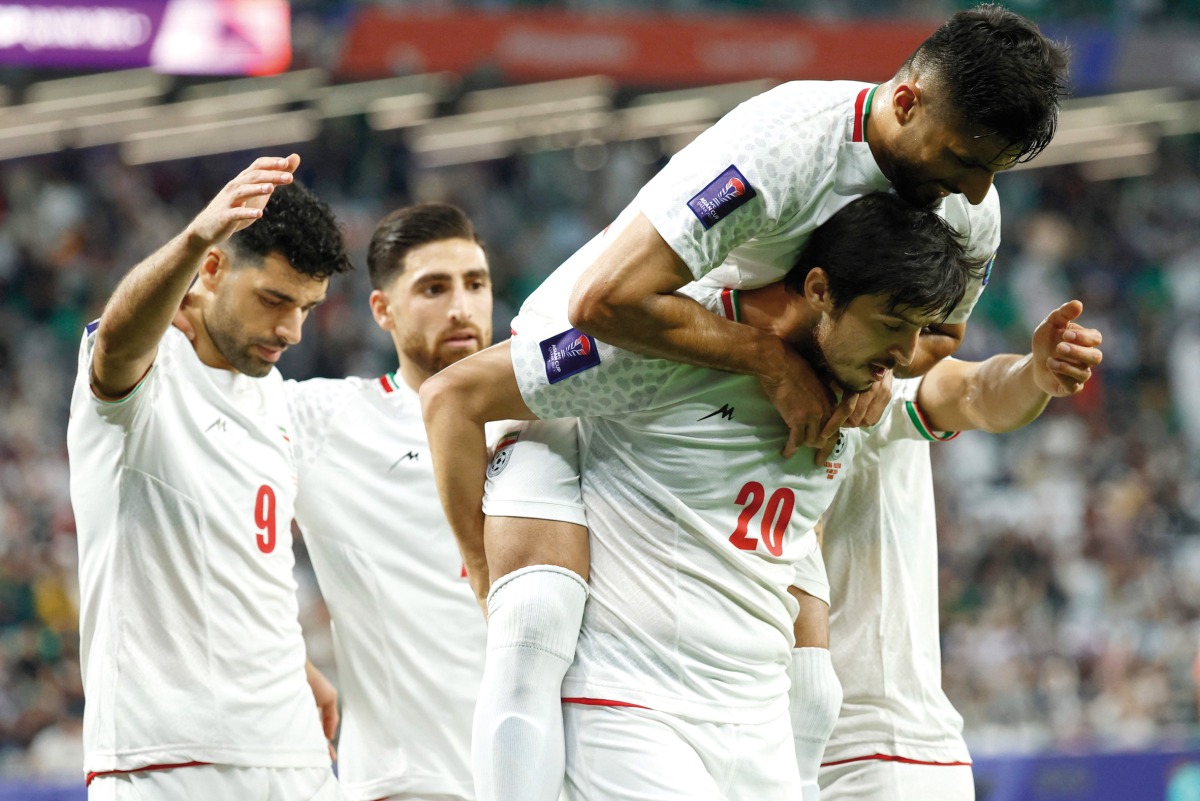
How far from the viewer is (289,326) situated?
3.60 m

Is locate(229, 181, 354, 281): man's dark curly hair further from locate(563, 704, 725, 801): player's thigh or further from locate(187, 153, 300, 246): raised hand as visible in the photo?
locate(563, 704, 725, 801): player's thigh

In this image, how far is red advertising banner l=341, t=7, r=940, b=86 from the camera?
538 inches

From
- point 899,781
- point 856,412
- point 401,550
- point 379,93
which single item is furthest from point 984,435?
point 856,412

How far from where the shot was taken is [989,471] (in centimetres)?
1345

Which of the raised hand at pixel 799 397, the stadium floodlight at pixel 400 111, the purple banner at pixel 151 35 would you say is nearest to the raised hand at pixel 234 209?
the raised hand at pixel 799 397

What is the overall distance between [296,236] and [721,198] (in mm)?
1424

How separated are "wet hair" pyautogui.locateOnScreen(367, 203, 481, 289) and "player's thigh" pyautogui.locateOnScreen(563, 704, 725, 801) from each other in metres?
1.77

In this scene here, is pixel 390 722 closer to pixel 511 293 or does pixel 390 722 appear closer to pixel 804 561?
pixel 804 561

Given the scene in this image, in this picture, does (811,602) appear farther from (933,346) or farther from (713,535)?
(933,346)

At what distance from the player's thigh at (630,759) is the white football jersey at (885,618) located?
1053 mm

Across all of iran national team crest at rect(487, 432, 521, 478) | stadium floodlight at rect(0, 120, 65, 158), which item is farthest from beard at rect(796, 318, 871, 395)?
stadium floodlight at rect(0, 120, 65, 158)

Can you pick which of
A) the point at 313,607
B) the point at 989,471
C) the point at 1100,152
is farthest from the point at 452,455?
the point at 1100,152

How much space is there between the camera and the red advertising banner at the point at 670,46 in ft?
44.8

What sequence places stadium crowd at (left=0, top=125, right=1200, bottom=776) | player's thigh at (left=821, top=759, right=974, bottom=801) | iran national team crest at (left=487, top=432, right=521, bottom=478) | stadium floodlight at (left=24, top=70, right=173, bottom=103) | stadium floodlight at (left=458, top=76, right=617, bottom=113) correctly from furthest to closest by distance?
stadium floodlight at (left=458, top=76, right=617, bottom=113) < stadium floodlight at (left=24, top=70, right=173, bottom=103) < stadium crowd at (left=0, top=125, right=1200, bottom=776) < player's thigh at (left=821, top=759, right=974, bottom=801) < iran national team crest at (left=487, top=432, right=521, bottom=478)
